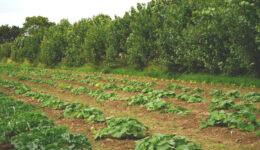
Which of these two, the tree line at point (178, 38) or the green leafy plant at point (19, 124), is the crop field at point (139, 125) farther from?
the tree line at point (178, 38)

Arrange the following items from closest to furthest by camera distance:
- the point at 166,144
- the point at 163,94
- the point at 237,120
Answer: the point at 166,144 → the point at 237,120 → the point at 163,94

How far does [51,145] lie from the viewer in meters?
3.74

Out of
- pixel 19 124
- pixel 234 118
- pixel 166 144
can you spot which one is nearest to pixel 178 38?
pixel 234 118

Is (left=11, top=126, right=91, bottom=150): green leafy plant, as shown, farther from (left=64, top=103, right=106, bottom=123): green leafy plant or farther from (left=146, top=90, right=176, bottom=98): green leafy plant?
(left=146, top=90, right=176, bottom=98): green leafy plant

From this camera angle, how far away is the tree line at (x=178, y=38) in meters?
11.0

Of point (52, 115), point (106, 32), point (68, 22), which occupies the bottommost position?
point (52, 115)

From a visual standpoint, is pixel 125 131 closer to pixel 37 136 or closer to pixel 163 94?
pixel 37 136

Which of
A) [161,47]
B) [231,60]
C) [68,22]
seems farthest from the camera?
[68,22]

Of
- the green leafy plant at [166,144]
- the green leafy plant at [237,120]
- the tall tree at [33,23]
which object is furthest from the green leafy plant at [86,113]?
the tall tree at [33,23]

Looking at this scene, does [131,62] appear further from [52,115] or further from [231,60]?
[52,115]

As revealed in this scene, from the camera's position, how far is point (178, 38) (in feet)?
47.4

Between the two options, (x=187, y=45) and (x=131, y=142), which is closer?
(x=131, y=142)

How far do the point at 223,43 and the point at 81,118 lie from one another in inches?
331

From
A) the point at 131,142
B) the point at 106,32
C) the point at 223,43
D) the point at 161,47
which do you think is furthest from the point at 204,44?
the point at 106,32
